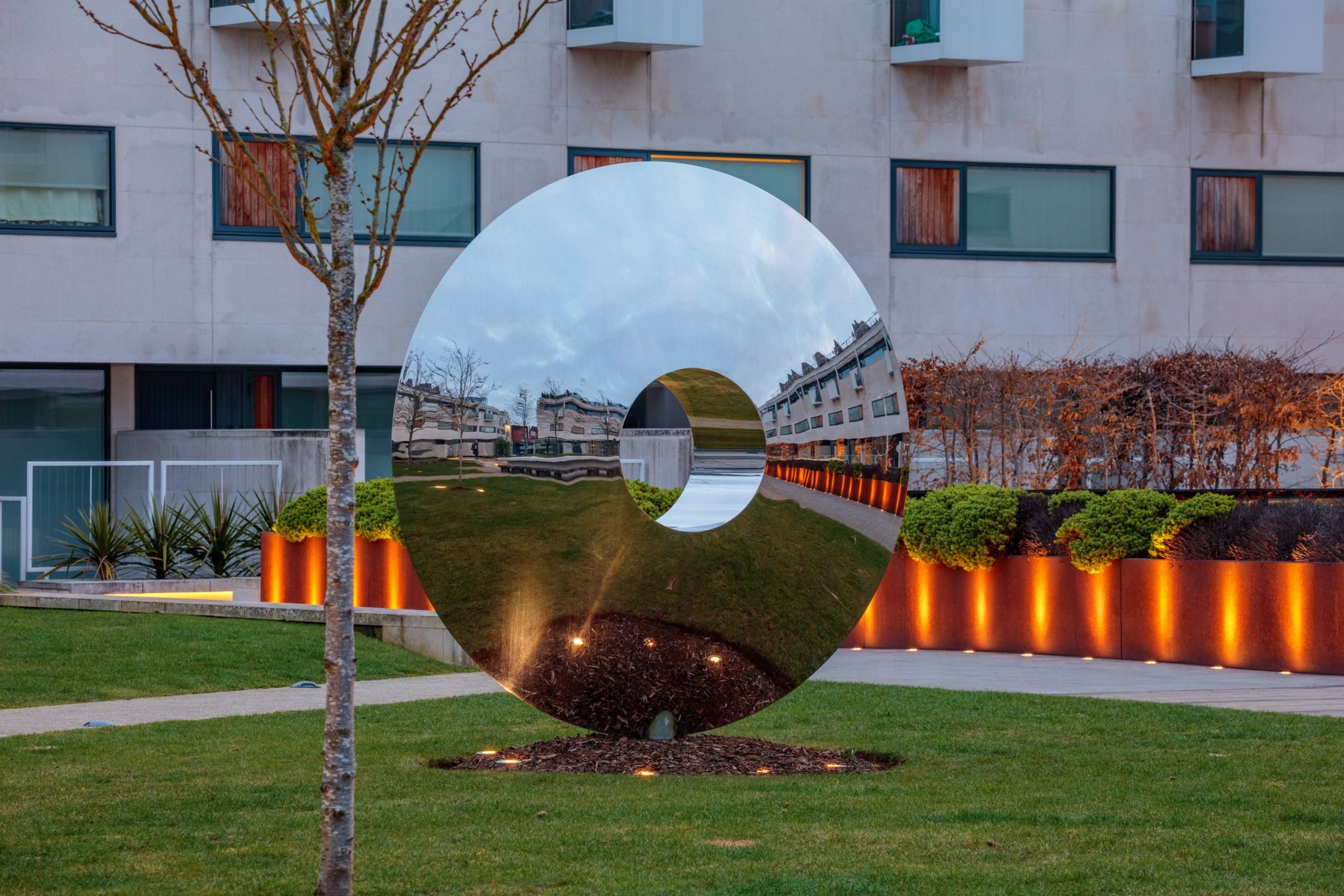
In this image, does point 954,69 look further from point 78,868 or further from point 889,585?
point 78,868

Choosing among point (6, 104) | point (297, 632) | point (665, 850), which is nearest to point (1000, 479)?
point (297, 632)

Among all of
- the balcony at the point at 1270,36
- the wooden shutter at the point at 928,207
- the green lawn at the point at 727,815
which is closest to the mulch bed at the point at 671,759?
the green lawn at the point at 727,815

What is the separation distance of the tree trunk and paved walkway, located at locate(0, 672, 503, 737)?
5.15 meters

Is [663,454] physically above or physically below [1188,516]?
above

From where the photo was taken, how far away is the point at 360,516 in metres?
16.0

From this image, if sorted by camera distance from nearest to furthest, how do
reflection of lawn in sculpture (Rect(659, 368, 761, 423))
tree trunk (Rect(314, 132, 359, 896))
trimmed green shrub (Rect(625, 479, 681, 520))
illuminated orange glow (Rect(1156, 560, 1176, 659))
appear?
tree trunk (Rect(314, 132, 359, 896)) → reflection of lawn in sculpture (Rect(659, 368, 761, 423)) → illuminated orange glow (Rect(1156, 560, 1176, 659)) → trimmed green shrub (Rect(625, 479, 681, 520))

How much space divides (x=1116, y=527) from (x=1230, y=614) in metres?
1.21

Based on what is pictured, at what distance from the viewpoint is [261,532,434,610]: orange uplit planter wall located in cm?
1562

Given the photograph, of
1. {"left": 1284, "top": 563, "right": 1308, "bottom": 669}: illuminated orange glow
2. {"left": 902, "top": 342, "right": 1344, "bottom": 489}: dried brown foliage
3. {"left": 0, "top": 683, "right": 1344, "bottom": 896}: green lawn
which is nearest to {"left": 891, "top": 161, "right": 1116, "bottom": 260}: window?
{"left": 902, "top": 342, "right": 1344, "bottom": 489}: dried brown foliage

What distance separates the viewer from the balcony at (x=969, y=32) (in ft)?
81.6

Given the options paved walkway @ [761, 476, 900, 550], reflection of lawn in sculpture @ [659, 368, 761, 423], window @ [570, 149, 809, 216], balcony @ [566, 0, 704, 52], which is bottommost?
paved walkway @ [761, 476, 900, 550]

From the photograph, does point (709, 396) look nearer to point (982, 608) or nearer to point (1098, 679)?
point (1098, 679)

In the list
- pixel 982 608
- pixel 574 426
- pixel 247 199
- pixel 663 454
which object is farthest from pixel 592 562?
pixel 247 199

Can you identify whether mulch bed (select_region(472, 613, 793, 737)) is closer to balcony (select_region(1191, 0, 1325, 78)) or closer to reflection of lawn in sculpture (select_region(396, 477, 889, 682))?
reflection of lawn in sculpture (select_region(396, 477, 889, 682))
